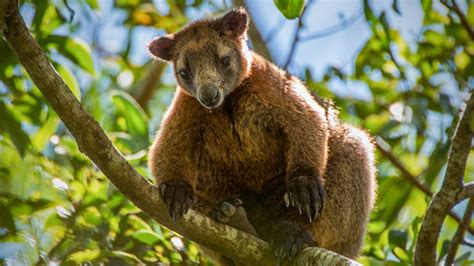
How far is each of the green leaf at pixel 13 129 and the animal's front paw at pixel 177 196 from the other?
1651mm

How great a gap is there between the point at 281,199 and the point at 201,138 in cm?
103

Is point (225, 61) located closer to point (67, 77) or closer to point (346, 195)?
point (67, 77)

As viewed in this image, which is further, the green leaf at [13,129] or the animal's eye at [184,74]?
the animal's eye at [184,74]

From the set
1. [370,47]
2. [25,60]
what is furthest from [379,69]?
[25,60]

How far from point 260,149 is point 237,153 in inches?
9.4

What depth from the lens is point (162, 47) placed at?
335 inches

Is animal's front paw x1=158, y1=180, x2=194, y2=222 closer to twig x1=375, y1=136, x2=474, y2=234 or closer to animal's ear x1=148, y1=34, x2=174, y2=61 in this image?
animal's ear x1=148, y1=34, x2=174, y2=61

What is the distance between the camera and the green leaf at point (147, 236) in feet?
25.2

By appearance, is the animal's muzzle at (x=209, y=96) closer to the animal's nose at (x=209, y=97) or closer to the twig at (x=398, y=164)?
the animal's nose at (x=209, y=97)

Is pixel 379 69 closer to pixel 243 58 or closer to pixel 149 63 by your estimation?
pixel 243 58

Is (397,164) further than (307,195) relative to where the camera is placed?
Yes

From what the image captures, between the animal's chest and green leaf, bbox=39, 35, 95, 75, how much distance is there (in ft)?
5.48

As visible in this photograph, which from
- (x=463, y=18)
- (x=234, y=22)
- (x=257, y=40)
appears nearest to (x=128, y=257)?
(x=234, y=22)

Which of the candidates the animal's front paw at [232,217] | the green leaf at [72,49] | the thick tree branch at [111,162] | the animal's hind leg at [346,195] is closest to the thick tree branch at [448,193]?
the thick tree branch at [111,162]
